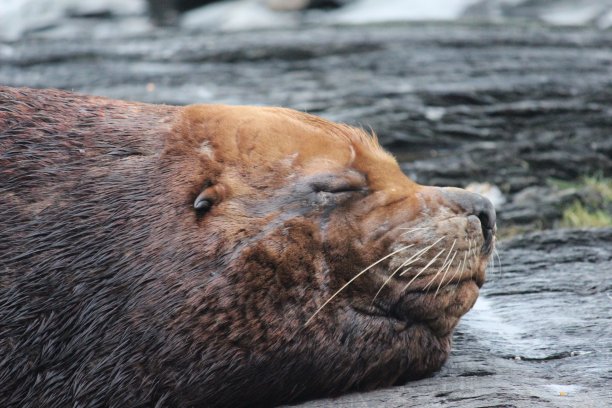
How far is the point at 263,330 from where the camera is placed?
12.1 feet

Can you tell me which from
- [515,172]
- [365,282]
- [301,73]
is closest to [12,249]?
[365,282]

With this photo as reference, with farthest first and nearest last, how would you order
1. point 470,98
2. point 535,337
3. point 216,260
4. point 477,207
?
point 470,98 → point 535,337 → point 477,207 → point 216,260

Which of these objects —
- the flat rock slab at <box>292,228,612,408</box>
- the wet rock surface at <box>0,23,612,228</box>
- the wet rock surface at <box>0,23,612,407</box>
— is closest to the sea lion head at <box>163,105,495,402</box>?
the flat rock slab at <box>292,228,612,408</box>

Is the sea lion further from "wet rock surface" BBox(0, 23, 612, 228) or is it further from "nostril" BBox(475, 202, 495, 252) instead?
"wet rock surface" BBox(0, 23, 612, 228)

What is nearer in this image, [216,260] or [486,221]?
[216,260]

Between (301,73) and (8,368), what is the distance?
7.35m

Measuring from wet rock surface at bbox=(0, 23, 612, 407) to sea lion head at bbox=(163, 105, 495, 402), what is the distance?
628 mm

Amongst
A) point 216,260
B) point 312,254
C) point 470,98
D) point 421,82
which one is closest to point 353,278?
point 312,254

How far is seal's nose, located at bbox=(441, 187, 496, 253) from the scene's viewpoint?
4.12 meters

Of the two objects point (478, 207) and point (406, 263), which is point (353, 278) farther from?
point (478, 207)

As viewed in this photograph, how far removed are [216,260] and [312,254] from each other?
359mm

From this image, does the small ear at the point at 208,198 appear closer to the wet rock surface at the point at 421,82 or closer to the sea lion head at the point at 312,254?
the sea lion head at the point at 312,254

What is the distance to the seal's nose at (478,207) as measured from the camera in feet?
13.5

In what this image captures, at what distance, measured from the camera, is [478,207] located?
4.14 metres
